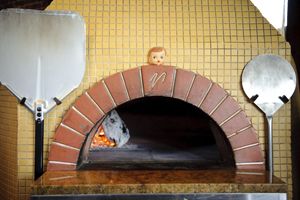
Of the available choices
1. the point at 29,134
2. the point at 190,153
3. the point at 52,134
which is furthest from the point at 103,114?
the point at 190,153

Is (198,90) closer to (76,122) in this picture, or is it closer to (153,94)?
(153,94)

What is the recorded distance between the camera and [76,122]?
1863 mm

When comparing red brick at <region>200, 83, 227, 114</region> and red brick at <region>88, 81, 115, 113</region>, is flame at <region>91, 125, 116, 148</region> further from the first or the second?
red brick at <region>200, 83, 227, 114</region>

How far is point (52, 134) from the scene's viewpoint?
74.5 inches

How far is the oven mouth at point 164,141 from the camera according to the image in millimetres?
2004

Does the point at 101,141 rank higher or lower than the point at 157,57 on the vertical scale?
lower

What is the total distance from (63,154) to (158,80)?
0.64 m

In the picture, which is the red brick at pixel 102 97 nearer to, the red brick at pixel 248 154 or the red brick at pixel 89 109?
the red brick at pixel 89 109

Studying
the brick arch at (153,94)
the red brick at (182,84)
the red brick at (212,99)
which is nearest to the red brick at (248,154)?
the brick arch at (153,94)

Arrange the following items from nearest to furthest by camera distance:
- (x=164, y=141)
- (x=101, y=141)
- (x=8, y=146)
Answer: (x=8, y=146) → (x=101, y=141) → (x=164, y=141)

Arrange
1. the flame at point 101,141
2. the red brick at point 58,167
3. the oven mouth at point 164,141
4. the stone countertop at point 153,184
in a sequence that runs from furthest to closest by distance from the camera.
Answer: the flame at point 101,141 < the oven mouth at point 164,141 < the red brick at point 58,167 < the stone countertop at point 153,184

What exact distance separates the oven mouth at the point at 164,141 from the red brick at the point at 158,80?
28cm

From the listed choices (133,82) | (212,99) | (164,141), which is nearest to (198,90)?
(212,99)

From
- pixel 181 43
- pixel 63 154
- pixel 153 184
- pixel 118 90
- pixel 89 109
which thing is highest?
pixel 181 43
